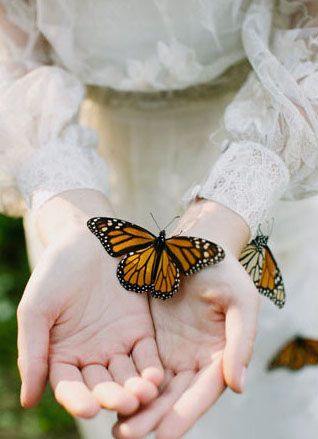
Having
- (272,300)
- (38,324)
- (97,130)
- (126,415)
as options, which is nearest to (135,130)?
(97,130)

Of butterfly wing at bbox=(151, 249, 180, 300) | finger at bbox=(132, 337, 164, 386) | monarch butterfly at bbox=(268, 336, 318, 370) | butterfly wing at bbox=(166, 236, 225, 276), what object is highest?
butterfly wing at bbox=(166, 236, 225, 276)

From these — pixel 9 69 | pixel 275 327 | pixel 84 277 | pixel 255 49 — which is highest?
pixel 255 49

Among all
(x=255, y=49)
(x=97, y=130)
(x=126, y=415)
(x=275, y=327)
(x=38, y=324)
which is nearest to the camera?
(x=126, y=415)

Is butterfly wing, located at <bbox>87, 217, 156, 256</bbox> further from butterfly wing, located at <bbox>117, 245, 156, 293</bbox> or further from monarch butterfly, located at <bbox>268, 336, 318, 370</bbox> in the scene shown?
monarch butterfly, located at <bbox>268, 336, 318, 370</bbox>

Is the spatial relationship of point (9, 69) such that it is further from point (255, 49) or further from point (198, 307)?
point (198, 307)

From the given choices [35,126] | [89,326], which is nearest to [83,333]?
[89,326]

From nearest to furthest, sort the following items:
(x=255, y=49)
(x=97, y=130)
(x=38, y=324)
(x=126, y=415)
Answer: (x=126, y=415) < (x=38, y=324) < (x=255, y=49) < (x=97, y=130)

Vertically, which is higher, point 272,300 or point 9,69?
point 9,69

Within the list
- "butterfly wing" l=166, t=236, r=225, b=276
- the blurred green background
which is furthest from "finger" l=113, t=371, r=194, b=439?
the blurred green background
